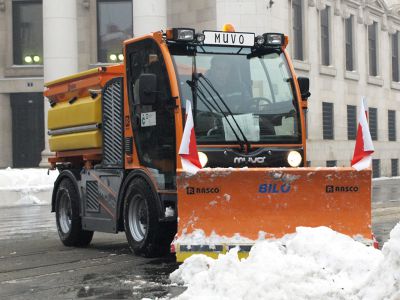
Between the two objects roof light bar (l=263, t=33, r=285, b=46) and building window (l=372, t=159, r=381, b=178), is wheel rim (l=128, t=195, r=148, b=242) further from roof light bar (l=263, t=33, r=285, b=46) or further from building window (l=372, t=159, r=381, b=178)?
building window (l=372, t=159, r=381, b=178)

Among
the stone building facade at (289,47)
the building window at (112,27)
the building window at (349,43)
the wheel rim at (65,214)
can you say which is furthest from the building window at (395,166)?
the wheel rim at (65,214)

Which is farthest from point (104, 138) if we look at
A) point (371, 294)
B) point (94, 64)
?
point (94, 64)

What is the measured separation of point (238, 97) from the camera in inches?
386

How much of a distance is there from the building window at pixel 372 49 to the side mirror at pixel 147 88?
111ft

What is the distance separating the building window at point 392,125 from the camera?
44156 millimetres

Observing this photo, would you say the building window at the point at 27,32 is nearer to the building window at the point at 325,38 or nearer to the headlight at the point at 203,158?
the building window at the point at 325,38

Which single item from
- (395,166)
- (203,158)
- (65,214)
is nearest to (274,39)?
(203,158)

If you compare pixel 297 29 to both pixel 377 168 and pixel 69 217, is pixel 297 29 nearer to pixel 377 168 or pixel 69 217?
pixel 377 168

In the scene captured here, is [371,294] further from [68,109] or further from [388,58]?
A: [388,58]

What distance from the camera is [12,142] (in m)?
32.8

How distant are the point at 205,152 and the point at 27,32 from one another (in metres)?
25.4

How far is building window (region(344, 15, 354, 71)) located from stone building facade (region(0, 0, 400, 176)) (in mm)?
50

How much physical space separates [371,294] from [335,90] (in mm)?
32442

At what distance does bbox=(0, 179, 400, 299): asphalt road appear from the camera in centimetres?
760
